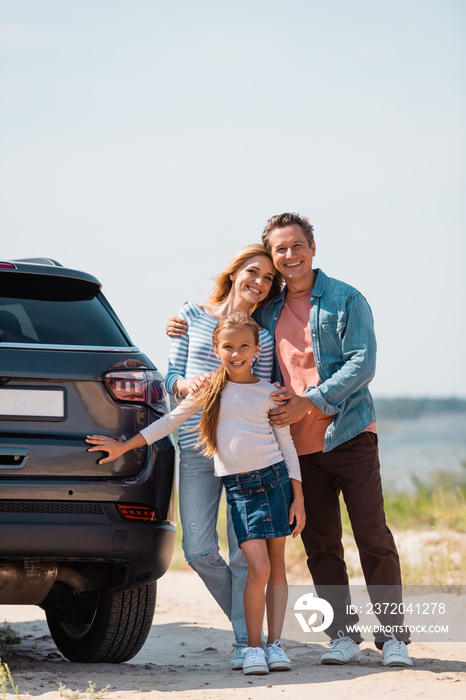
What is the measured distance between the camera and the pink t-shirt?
4.72 meters

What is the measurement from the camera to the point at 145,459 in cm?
411

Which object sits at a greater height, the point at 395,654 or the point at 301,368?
the point at 301,368

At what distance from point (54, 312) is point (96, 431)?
607 millimetres

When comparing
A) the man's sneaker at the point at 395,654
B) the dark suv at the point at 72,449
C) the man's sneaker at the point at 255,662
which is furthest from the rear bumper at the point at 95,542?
the man's sneaker at the point at 395,654

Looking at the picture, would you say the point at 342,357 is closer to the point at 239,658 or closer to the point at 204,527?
the point at 204,527

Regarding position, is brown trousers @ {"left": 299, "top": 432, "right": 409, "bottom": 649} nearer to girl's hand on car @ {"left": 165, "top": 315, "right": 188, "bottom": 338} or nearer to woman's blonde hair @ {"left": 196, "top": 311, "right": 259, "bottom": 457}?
woman's blonde hair @ {"left": 196, "top": 311, "right": 259, "bottom": 457}

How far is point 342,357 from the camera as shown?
185 inches

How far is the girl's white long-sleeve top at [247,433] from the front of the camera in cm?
439

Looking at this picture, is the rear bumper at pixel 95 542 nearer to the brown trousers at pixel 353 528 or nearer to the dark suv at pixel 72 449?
the dark suv at pixel 72 449

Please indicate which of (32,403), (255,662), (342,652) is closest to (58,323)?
(32,403)

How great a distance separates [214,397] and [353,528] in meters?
1.02

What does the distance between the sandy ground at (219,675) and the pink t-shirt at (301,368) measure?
1.12 meters

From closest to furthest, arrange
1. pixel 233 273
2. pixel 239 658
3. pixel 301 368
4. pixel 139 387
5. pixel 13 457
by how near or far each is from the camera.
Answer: pixel 13 457 < pixel 139 387 < pixel 239 658 < pixel 301 368 < pixel 233 273

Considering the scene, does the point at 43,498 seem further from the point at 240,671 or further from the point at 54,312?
the point at 240,671
